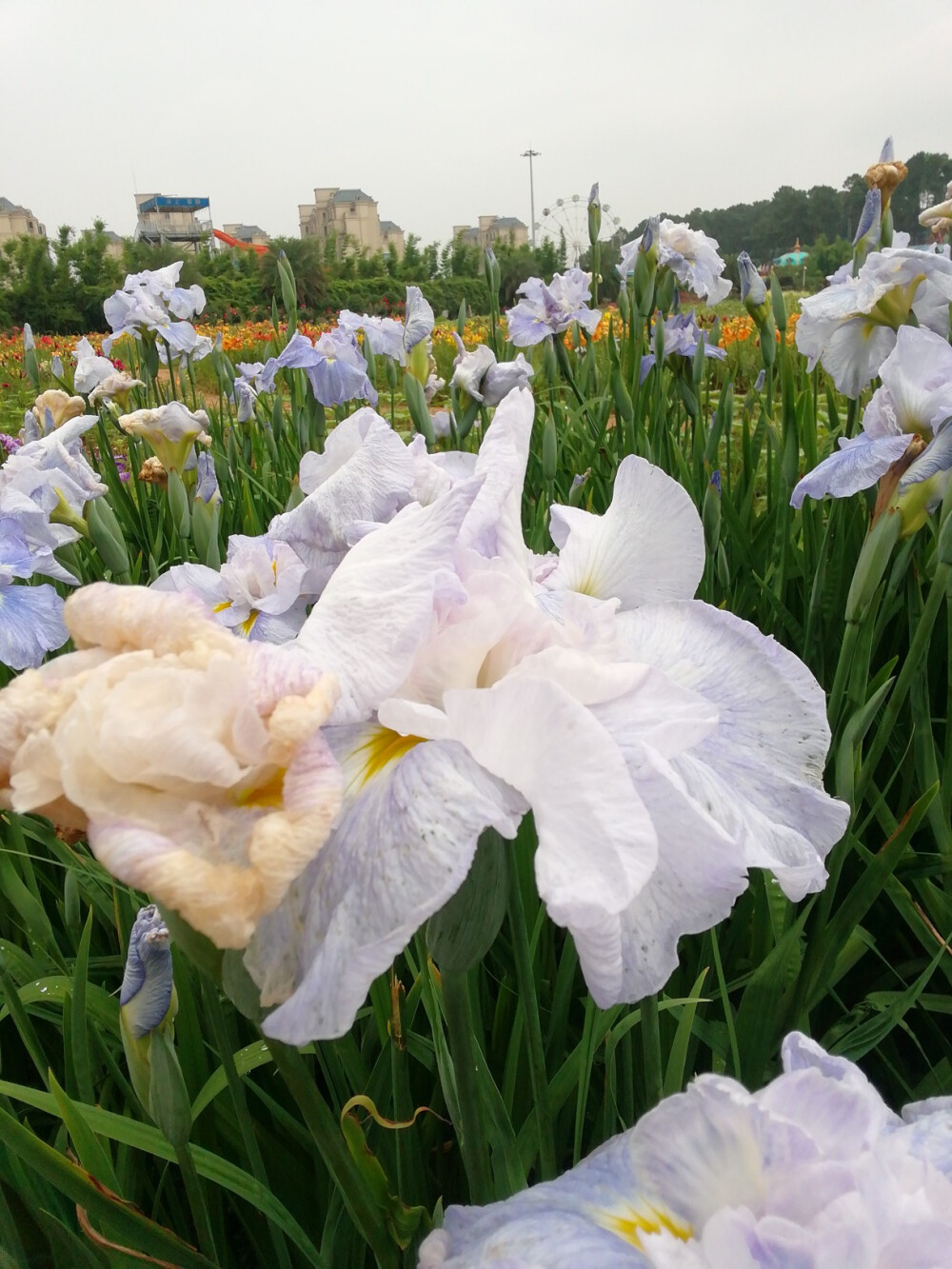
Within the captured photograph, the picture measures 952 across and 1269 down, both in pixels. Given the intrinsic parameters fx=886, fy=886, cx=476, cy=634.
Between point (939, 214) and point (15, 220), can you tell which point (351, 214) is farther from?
point (939, 214)

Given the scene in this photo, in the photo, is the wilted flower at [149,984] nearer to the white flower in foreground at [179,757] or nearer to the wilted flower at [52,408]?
the white flower in foreground at [179,757]

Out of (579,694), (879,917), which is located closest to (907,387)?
(879,917)

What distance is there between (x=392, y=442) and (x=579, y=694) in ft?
1.00

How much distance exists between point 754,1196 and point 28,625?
1435 millimetres

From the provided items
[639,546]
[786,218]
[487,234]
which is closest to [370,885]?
[639,546]

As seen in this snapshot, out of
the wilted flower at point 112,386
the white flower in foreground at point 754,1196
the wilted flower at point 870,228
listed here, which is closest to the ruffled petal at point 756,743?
the white flower in foreground at point 754,1196

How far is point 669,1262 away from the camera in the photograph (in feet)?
1.39

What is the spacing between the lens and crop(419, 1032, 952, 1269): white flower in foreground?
16.1 inches

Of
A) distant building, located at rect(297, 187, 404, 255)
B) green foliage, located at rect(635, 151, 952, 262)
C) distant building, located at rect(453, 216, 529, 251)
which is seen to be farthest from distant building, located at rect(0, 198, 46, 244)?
green foliage, located at rect(635, 151, 952, 262)

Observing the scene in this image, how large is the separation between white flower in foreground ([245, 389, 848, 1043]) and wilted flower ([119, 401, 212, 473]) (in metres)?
1.70

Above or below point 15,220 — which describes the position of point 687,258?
below

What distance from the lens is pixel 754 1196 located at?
17.8 inches

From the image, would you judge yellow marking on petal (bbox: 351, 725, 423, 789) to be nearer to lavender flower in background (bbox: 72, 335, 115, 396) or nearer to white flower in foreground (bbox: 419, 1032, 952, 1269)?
white flower in foreground (bbox: 419, 1032, 952, 1269)

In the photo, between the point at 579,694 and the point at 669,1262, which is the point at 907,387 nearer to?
the point at 579,694
